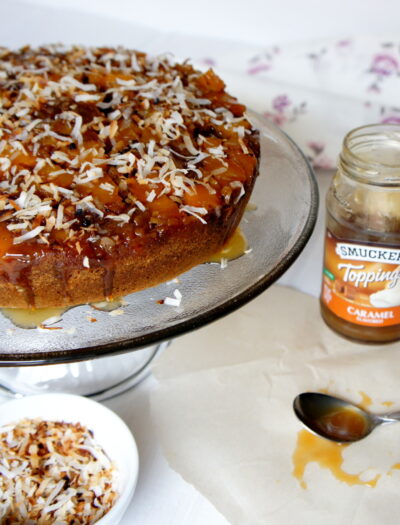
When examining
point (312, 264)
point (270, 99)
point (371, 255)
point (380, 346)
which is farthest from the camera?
point (270, 99)

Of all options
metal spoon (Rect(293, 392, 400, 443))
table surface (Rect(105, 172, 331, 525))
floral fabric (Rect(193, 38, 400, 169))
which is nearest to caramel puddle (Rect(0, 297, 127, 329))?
table surface (Rect(105, 172, 331, 525))

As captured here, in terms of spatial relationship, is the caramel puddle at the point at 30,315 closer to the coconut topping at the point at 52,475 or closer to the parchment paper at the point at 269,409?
the coconut topping at the point at 52,475

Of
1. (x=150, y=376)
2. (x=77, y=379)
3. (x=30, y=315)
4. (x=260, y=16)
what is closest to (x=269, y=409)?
(x=150, y=376)

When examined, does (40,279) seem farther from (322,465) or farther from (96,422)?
(322,465)

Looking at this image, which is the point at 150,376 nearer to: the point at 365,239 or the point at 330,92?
the point at 365,239

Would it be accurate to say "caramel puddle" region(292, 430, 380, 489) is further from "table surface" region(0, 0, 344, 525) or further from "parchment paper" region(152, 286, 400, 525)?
"table surface" region(0, 0, 344, 525)

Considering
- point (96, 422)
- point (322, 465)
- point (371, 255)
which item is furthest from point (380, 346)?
point (96, 422)

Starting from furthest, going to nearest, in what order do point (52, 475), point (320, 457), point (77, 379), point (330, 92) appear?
point (330, 92) → point (77, 379) → point (320, 457) → point (52, 475)
